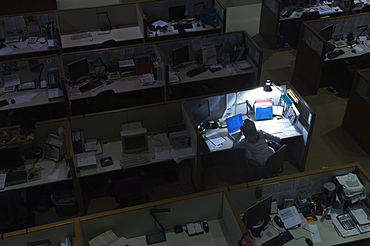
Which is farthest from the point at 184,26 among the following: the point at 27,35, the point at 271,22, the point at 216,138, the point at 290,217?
the point at 290,217

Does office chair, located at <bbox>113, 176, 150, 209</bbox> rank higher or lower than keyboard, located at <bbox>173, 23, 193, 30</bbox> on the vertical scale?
lower

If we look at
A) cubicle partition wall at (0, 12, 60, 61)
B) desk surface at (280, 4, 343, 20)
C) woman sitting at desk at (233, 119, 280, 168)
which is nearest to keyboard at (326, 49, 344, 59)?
desk surface at (280, 4, 343, 20)

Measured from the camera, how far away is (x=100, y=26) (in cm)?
805

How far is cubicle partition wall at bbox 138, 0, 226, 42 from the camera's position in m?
8.02

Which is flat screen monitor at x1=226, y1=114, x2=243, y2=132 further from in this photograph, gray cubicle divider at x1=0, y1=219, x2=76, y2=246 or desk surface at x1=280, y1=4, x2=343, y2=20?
desk surface at x1=280, y1=4, x2=343, y2=20

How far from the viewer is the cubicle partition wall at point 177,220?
4.05 metres

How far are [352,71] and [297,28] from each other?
69.5 inches

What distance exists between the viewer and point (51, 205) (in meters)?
5.51

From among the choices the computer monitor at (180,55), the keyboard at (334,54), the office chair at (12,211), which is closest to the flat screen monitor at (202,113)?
the computer monitor at (180,55)

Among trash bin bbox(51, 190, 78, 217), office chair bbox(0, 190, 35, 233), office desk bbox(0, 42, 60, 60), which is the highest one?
office desk bbox(0, 42, 60, 60)

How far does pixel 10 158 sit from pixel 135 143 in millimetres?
1511

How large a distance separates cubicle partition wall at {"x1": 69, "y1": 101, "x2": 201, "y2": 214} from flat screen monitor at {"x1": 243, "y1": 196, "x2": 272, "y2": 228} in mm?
1250

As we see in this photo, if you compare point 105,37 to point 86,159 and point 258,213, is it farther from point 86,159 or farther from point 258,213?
point 258,213

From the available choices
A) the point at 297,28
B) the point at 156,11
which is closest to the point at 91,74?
the point at 156,11
